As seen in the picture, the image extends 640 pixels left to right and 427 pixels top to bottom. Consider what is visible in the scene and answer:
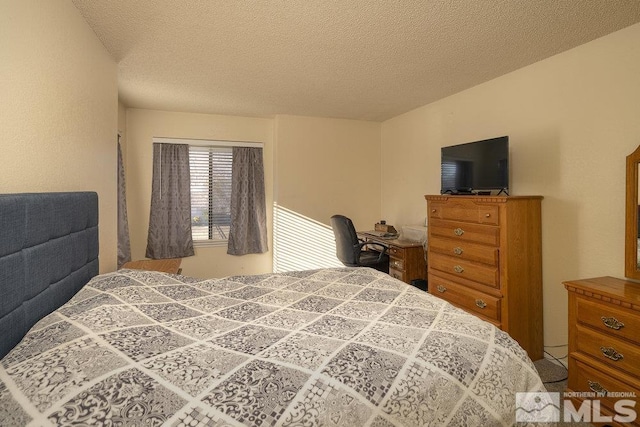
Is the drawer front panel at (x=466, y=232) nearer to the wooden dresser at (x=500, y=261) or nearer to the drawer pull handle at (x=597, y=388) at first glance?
the wooden dresser at (x=500, y=261)

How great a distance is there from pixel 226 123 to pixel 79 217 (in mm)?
2945

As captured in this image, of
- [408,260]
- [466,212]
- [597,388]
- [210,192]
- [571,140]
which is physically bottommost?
[597,388]

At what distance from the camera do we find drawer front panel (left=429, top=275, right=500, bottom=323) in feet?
8.18

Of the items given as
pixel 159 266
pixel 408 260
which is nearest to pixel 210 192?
pixel 159 266

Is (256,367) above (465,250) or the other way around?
the other way around

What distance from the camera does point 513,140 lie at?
2834mm

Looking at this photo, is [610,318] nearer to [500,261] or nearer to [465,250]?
[500,261]

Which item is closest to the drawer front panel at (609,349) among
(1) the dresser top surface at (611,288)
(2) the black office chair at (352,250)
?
(1) the dresser top surface at (611,288)

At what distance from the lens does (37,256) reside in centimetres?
132

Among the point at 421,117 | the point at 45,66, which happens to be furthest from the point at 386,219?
the point at 45,66

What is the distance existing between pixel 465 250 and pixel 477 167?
785mm

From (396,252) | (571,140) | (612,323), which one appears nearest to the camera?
(612,323)

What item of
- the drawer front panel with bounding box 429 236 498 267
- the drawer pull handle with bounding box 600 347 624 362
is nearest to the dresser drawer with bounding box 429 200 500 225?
the drawer front panel with bounding box 429 236 498 267

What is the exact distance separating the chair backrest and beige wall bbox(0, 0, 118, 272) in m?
2.27
